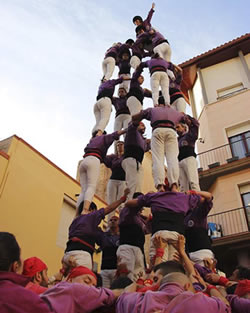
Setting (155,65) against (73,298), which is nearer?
(73,298)

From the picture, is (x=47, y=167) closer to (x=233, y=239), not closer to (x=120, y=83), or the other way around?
(x=120, y=83)

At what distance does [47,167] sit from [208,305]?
11.4m

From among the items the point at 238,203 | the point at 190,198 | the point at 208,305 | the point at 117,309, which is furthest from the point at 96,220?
the point at 238,203

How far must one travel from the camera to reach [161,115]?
659 cm

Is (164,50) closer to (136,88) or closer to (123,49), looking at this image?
(123,49)

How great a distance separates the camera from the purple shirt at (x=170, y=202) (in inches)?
202

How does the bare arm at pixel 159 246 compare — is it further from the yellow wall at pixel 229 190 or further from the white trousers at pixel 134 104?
the yellow wall at pixel 229 190

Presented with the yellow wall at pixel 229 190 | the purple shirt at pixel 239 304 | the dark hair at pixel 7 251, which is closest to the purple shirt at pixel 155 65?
the purple shirt at pixel 239 304

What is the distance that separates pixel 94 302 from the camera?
2.68 metres

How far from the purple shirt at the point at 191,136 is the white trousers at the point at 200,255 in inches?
108

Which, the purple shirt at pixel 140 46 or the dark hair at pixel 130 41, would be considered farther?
the dark hair at pixel 130 41

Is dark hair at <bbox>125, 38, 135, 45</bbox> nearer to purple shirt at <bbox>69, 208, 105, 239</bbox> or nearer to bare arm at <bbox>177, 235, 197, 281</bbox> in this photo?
purple shirt at <bbox>69, 208, 105, 239</bbox>

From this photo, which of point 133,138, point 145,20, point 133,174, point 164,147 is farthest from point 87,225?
point 145,20

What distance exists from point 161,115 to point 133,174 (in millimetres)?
1341
